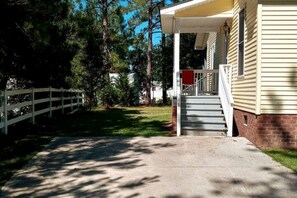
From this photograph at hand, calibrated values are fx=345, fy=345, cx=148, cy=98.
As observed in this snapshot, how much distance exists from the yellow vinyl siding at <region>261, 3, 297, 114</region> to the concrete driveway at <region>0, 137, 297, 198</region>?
1181 mm

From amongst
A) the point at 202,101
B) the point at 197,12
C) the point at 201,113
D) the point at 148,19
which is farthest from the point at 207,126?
the point at 148,19

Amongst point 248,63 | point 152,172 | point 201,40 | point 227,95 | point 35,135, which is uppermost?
point 201,40

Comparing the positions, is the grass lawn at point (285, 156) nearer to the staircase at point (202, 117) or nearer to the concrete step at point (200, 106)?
the staircase at point (202, 117)

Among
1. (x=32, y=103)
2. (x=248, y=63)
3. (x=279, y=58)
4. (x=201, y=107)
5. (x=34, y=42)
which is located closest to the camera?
(x=279, y=58)

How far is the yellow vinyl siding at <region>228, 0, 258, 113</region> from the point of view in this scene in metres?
7.77

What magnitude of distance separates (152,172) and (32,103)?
6467mm

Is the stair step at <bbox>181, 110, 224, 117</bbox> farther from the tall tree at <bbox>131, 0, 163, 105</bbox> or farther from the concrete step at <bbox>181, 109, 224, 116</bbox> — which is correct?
the tall tree at <bbox>131, 0, 163, 105</bbox>

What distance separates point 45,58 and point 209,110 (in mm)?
5332

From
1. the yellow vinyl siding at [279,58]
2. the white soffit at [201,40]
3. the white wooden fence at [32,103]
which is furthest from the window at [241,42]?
the white soffit at [201,40]

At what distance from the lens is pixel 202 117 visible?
31.7 feet

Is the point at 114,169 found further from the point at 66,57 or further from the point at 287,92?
the point at 66,57

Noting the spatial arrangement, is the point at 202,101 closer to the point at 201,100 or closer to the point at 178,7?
the point at 201,100

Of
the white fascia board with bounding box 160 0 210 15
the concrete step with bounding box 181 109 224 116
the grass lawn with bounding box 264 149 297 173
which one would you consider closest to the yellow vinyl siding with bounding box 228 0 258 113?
the concrete step with bounding box 181 109 224 116

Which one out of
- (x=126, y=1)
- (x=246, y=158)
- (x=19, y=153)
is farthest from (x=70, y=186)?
(x=126, y=1)
